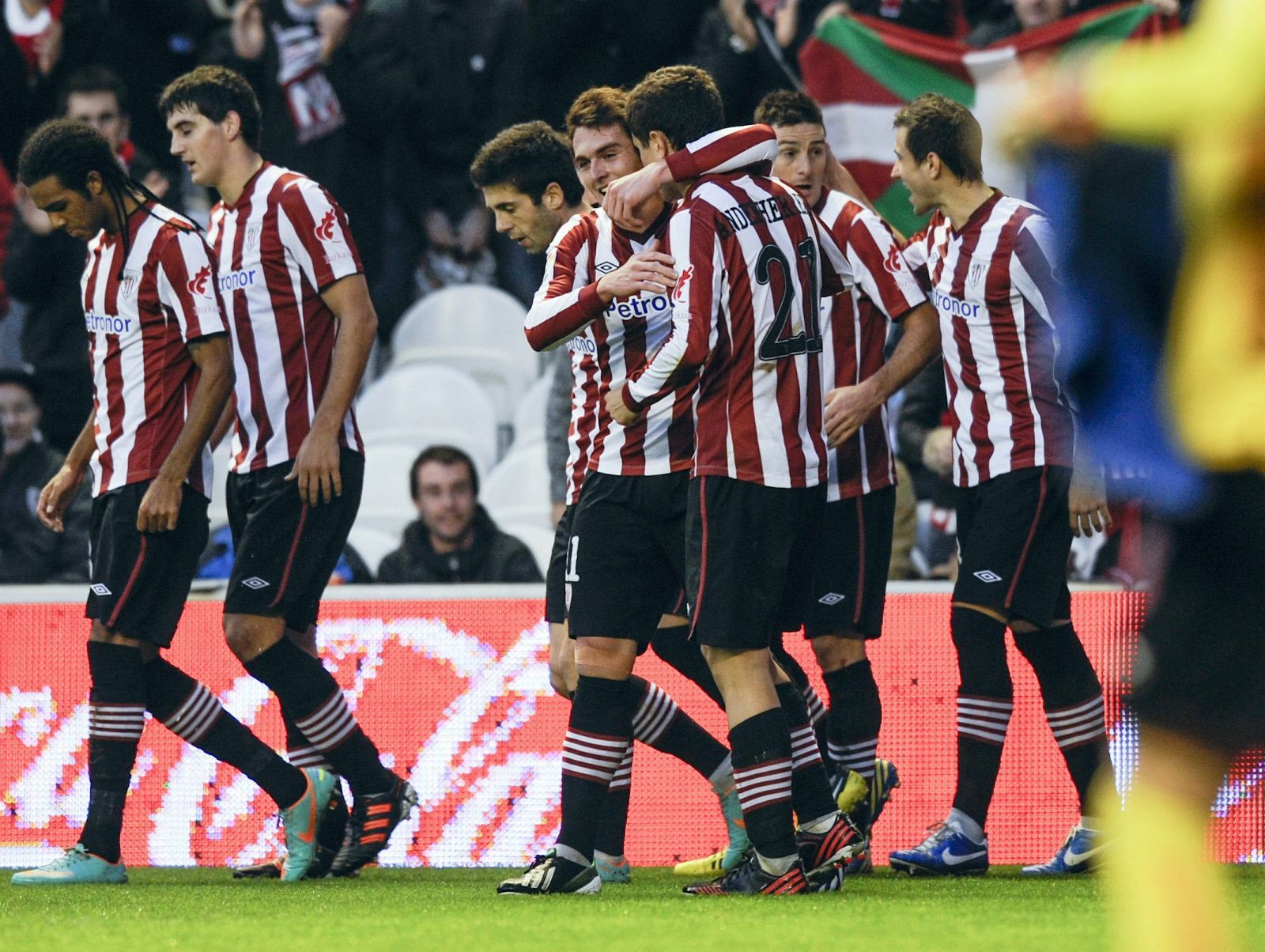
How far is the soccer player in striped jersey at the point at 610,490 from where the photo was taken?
4.77 m

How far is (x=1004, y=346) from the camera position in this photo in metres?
5.51

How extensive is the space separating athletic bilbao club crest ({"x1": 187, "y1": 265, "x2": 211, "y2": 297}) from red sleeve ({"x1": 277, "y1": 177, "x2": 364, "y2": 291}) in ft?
0.79

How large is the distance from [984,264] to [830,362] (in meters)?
0.53

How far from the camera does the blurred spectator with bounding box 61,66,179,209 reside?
9.27 meters

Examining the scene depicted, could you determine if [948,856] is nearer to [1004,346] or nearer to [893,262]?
[1004,346]

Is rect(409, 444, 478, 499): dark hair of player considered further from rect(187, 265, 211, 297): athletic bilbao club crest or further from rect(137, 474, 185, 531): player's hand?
rect(137, 474, 185, 531): player's hand

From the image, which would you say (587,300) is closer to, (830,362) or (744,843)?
(830,362)

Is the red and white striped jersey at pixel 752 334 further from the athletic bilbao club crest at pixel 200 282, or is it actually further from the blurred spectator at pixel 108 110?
the blurred spectator at pixel 108 110

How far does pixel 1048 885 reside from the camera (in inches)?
203

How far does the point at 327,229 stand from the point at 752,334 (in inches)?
62.8

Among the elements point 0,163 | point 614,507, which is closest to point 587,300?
point 614,507

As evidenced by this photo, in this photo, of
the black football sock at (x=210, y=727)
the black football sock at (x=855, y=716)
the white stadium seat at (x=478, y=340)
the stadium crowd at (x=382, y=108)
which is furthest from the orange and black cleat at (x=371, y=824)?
the white stadium seat at (x=478, y=340)

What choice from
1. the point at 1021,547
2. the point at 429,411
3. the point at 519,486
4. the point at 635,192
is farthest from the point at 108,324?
the point at 429,411

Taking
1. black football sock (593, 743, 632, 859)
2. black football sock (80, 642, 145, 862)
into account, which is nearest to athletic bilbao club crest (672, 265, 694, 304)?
black football sock (593, 743, 632, 859)
